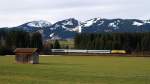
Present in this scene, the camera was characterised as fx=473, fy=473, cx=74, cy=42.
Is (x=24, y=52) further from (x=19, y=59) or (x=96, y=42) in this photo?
(x=96, y=42)

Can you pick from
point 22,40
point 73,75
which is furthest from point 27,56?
point 22,40

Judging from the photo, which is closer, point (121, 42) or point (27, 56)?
point (27, 56)

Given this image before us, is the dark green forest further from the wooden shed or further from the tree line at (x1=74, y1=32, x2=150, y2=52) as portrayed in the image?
the wooden shed

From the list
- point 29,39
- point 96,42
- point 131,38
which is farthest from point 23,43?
point 131,38

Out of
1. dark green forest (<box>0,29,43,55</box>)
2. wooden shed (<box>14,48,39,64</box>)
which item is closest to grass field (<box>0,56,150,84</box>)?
wooden shed (<box>14,48,39,64</box>)

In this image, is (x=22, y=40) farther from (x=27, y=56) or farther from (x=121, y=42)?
(x=27, y=56)

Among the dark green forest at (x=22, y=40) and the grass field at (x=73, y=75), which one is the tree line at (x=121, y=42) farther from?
the grass field at (x=73, y=75)

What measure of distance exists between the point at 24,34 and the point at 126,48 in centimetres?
4048

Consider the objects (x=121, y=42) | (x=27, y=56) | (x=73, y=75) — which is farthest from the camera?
(x=121, y=42)

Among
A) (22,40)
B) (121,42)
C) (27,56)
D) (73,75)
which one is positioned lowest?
(121,42)

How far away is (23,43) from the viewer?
180 meters

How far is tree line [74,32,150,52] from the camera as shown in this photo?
184m

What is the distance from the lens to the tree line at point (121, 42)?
18425cm

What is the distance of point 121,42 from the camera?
192750 millimetres
